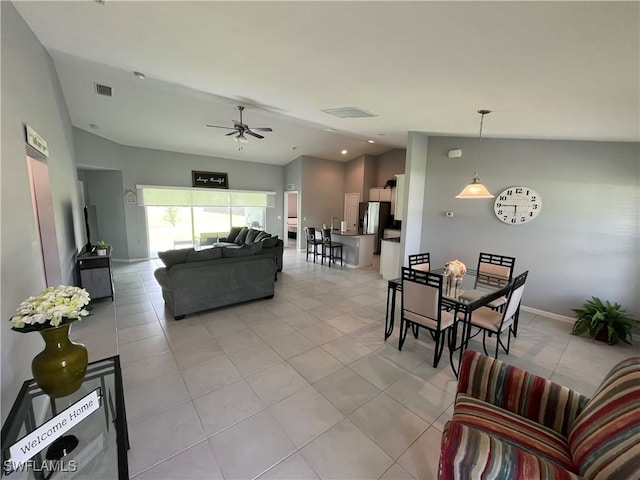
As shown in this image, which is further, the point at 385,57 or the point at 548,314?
the point at 548,314

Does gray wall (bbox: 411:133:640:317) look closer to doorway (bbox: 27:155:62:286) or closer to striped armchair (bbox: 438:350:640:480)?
striped armchair (bbox: 438:350:640:480)

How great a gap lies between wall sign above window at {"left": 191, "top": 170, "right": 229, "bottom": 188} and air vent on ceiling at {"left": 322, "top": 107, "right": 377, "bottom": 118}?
5.27 metres

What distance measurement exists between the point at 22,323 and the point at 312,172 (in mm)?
8235

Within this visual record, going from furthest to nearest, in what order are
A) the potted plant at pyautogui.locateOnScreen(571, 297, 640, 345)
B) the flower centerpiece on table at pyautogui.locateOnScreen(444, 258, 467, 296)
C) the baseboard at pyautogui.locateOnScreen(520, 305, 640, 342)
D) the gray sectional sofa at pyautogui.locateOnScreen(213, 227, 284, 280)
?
1. the gray sectional sofa at pyautogui.locateOnScreen(213, 227, 284, 280)
2. the baseboard at pyautogui.locateOnScreen(520, 305, 640, 342)
3. the potted plant at pyautogui.locateOnScreen(571, 297, 640, 345)
4. the flower centerpiece on table at pyautogui.locateOnScreen(444, 258, 467, 296)

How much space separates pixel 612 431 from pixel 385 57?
2675 mm

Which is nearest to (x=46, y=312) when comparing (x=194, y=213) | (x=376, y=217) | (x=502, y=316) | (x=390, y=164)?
(x=502, y=316)

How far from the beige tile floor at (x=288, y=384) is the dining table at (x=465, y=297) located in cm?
23

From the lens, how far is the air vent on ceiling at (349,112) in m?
3.84

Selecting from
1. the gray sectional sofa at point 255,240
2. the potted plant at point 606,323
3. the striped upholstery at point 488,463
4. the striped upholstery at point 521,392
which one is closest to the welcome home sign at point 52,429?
the striped upholstery at point 488,463

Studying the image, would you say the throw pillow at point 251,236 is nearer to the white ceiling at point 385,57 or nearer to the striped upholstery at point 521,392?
the white ceiling at point 385,57

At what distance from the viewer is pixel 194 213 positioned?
8.10 m

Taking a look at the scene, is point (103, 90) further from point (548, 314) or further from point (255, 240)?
point (548, 314)

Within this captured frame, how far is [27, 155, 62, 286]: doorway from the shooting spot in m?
3.18

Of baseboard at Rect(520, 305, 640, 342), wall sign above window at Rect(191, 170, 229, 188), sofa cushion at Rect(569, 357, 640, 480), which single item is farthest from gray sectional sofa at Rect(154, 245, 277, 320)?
wall sign above window at Rect(191, 170, 229, 188)
